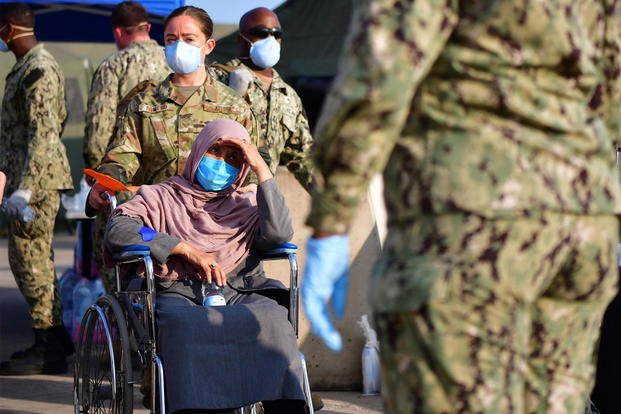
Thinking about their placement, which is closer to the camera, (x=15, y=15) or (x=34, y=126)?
(x=34, y=126)

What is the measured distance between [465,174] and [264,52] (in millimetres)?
3919

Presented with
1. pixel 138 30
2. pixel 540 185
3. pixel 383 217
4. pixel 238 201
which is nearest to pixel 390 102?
pixel 540 185

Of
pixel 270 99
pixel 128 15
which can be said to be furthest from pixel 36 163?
pixel 270 99

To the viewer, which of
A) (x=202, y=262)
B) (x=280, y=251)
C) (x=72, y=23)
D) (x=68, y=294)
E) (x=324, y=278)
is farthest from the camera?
(x=72, y=23)

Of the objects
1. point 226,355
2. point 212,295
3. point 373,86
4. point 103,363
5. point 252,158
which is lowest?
point 103,363

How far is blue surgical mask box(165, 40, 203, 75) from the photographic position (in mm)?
5457

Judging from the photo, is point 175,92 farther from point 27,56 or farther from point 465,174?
point 465,174

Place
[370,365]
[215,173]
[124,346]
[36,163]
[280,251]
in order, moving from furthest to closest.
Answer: [36,163]
[370,365]
[215,173]
[280,251]
[124,346]

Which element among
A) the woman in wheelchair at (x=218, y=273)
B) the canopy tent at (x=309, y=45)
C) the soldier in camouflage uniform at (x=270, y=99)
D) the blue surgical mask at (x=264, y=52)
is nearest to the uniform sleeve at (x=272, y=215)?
the woman in wheelchair at (x=218, y=273)

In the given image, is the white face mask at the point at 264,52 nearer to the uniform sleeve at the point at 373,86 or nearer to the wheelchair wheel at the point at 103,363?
the wheelchair wheel at the point at 103,363

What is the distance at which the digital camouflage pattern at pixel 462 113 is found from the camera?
2.46 m

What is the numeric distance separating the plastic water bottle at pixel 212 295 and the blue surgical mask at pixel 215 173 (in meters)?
0.39

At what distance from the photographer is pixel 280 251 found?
4742 mm

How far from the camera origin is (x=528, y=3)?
2.49 metres
